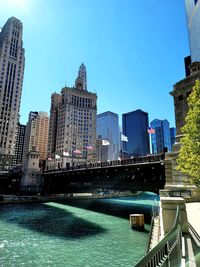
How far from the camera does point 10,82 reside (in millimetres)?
137000

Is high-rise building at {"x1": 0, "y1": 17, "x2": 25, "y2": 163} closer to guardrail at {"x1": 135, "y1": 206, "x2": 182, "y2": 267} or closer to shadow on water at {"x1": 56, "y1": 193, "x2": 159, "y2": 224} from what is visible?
shadow on water at {"x1": 56, "y1": 193, "x2": 159, "y2": 224}

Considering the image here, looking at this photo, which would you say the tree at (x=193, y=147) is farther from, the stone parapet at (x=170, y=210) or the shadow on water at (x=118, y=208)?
the shadow on water at (x=118, y=208)

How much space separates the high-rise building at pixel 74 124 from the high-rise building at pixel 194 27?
278 ft

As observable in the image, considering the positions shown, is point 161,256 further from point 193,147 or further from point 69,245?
point 69,245

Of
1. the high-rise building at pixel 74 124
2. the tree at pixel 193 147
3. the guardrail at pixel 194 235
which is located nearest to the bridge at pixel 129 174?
the tree at pixel 193 147

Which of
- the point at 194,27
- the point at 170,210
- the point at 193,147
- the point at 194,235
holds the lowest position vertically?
the point at 194,235

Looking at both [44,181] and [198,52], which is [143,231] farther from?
[198,52]

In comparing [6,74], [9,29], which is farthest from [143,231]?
[9,29]

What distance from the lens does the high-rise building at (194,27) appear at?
456ft

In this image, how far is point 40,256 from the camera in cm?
1980

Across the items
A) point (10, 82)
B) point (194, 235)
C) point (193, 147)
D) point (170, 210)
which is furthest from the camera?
point (10, 82)

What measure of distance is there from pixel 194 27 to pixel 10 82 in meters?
133

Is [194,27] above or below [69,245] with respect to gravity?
above

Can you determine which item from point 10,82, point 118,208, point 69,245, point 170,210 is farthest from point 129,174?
point 10,82
